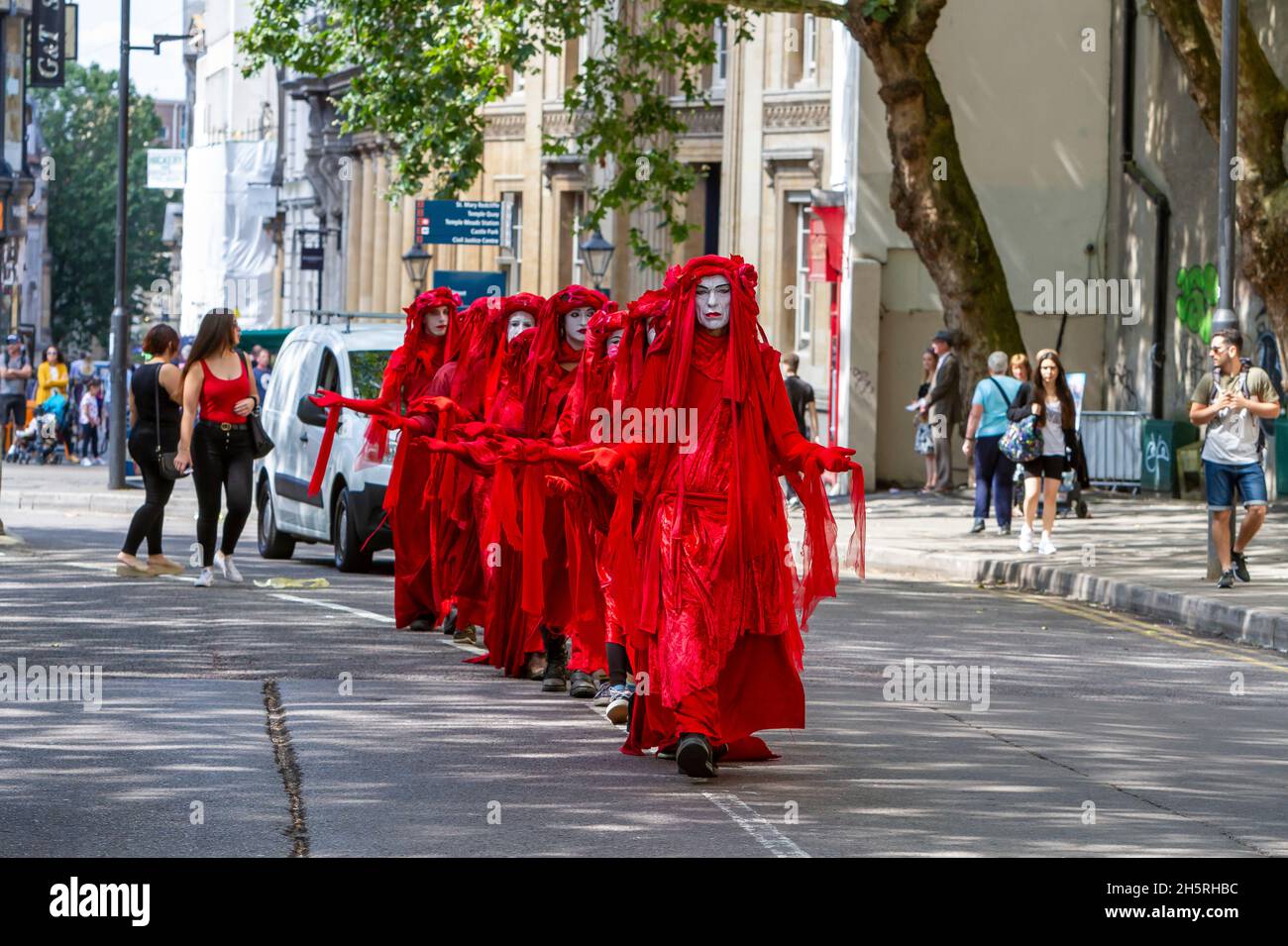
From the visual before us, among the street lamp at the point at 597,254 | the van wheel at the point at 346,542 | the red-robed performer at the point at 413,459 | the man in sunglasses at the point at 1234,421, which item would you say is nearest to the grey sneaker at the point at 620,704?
the red-robed performer at the point at 413,459

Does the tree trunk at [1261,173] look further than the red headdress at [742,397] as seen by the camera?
Yes

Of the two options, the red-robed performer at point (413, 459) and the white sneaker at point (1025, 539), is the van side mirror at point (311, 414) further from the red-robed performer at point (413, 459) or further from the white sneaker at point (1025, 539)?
the white sneaker at point (1025, 539)

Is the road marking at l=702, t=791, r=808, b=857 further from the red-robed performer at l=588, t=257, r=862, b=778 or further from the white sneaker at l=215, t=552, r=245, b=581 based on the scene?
the white sneaker at l=215, t=552, r=245, b=581

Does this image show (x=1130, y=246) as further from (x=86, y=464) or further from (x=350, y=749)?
(x=350, y=749)

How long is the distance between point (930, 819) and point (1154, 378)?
22648 mm

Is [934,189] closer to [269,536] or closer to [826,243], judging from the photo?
[826,243]

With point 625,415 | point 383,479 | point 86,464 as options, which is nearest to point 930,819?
point 625,415

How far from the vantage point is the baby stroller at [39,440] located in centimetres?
3800

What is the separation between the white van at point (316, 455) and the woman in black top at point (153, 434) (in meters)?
1.00

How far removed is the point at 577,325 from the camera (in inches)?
474

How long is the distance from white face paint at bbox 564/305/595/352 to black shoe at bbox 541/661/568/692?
1.60 metres

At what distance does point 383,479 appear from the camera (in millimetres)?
17797

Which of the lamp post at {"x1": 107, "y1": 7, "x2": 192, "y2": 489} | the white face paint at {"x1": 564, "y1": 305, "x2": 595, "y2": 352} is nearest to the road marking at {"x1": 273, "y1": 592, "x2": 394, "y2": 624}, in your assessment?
the white face paint at {"x1": 564, "y1": 305, "x2": 595, "y2": 352}

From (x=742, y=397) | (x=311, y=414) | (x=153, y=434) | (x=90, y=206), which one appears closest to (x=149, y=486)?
(x=153, y=434)
